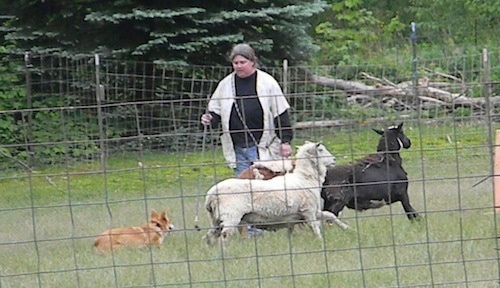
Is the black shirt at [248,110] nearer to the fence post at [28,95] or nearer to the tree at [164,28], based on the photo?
the tree at [164,28]

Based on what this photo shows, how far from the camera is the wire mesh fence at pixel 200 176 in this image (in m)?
7.04

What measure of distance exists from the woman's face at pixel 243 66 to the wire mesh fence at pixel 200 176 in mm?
855

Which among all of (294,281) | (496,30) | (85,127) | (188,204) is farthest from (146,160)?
(496,30)

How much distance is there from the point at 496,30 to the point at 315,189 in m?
17.5

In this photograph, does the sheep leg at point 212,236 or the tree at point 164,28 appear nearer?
the sheep leg at point 212,236

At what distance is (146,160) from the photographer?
14.9 meters

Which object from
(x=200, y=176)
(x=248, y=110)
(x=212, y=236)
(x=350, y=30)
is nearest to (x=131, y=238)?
(x=212, y=236)

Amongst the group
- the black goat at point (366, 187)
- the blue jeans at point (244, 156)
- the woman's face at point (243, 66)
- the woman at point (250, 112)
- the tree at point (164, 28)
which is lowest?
the black goat at point (366, 187)

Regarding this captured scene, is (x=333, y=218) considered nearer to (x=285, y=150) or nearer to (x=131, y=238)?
(x=285, y=150)

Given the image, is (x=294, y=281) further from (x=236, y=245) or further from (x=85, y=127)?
(x=85, y=127)

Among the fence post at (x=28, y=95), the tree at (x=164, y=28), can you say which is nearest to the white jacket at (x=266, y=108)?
the tree at (x=164, y=28)

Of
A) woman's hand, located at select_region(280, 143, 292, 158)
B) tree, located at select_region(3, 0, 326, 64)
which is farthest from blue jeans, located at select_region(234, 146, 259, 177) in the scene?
tree, located at select_region(3, 0, 326, 64)

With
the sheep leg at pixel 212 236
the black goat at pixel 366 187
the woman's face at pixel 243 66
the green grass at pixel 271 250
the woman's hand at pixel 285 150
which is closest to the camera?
the green grass at pixel 271 250

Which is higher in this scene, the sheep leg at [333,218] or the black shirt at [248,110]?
the black shirt at [248,110]
